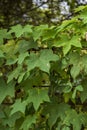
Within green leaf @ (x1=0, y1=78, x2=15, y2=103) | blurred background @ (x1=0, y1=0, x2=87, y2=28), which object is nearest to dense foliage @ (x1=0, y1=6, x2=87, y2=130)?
green leaf @ (x1=0, y1=78, x2=15, y2=103)

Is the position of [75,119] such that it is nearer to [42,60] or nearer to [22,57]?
[42,60]

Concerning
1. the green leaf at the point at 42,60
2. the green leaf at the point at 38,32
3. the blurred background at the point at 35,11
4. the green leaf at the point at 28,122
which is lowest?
the blurred background at the point at 35,11

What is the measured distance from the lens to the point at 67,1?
7379mm

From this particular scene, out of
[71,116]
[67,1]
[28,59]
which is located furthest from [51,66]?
[67,1]

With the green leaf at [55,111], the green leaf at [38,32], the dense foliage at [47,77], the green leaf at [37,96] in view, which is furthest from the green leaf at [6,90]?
the green leaf at [38,32]

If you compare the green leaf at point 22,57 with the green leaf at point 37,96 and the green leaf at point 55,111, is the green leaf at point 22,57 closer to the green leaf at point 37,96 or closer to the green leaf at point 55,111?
the green leaf at point 37,96

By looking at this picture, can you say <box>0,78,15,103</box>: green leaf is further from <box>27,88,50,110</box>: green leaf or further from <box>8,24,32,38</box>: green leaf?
<box>8,24,32,38</box>: green leaf

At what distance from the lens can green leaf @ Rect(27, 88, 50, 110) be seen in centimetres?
271

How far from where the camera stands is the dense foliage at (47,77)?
2.68 meters

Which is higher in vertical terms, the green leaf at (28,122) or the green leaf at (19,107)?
the green leaf at (19,107)

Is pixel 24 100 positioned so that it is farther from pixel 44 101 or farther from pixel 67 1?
pixel 67 1

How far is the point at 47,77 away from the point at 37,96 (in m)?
0.20

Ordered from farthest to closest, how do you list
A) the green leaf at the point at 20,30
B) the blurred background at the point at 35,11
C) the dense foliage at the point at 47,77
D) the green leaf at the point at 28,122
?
the blurred background at the point at 35,11, the green leaf at the point at 20,30, the green leaf at the point at 28,122, the dense foliage at the point at 47,77

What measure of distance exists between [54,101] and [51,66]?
0.84 feet
